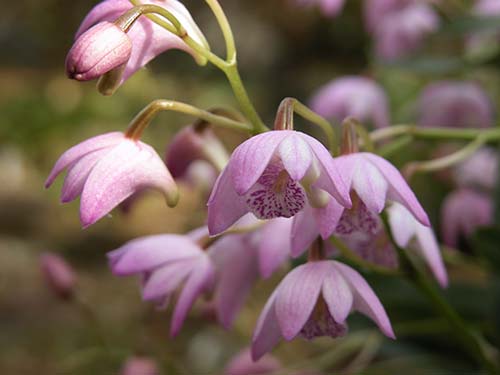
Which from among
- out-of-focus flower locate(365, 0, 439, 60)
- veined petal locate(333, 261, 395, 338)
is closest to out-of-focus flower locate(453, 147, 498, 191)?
out-of-focus flower locate(365, 0, 439, 60)

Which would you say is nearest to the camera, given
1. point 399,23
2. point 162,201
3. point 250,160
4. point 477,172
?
point 250,160

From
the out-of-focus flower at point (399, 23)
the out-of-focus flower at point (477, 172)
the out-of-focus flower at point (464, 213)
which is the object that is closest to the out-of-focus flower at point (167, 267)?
the out-of-focus flower at point (464, 213)

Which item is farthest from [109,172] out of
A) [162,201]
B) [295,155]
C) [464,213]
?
[162,201]

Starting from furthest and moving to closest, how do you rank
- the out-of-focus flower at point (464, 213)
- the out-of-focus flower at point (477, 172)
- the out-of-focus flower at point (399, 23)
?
the out-of-focus flower at point (399, 23) < the out-of-focus flower at point (477, 172) < the out-of-focus flower at point (464, 213)

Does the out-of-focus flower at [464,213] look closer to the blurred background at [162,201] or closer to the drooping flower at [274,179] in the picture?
the blurred background at [162,201]

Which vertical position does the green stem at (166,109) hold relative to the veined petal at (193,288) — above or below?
above

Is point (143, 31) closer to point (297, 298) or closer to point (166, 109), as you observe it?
point (166, 109)
